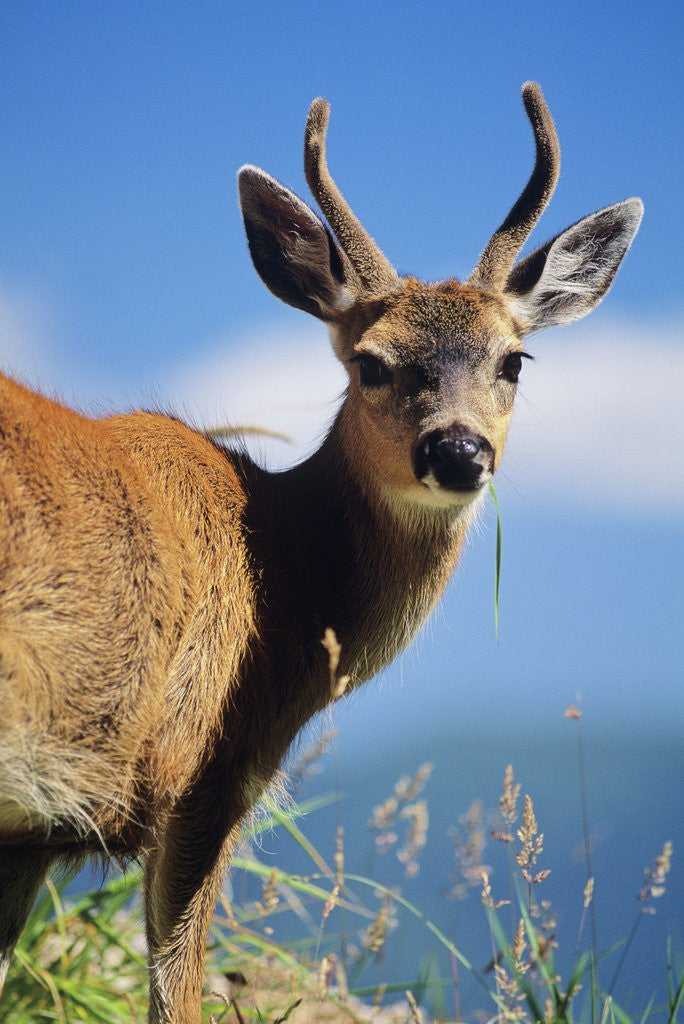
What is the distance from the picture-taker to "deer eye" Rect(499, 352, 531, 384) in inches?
211

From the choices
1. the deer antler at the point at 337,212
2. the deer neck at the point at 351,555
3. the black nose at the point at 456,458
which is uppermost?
the deer antler at the point at 337,212

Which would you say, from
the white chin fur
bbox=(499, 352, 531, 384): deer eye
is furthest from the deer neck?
bbox=(499, 352, 531, 384): deer eye

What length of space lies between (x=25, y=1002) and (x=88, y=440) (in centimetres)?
317

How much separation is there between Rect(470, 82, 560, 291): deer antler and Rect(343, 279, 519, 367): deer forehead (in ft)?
0.90

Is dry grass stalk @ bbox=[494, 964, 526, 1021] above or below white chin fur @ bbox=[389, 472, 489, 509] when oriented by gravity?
below

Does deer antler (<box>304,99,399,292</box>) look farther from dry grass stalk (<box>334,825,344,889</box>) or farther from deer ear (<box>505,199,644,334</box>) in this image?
dry grass stalk (<box>334,825,344,889</box>)

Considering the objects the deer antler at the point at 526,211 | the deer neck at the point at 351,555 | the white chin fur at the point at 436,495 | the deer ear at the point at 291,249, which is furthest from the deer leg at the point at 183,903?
the deer antler at the point at 526,211

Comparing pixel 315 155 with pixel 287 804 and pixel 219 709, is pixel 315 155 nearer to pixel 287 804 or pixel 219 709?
pixel 219 709

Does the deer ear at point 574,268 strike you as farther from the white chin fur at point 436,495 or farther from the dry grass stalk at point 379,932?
the dry grass stalk at point 379,932

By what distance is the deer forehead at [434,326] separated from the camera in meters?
5.14

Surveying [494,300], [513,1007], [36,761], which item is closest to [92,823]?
[36,761]

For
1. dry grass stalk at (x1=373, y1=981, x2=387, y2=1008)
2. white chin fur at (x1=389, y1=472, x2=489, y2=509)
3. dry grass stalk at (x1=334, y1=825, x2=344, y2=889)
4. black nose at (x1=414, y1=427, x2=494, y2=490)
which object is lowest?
dry grass stalk at (x1=373, y1=981, x2=387, y2=1008)

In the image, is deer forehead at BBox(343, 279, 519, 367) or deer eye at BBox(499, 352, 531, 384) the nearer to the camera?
deer forehead at BBox(343, 279, 519, 367)

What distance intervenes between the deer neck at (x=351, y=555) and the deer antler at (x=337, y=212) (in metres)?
0.78
